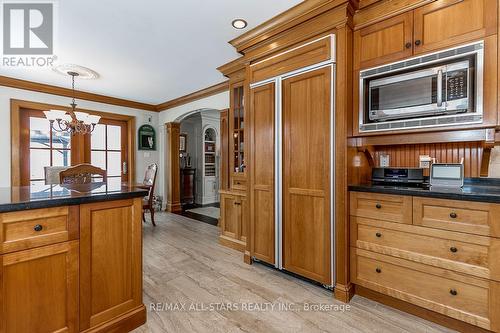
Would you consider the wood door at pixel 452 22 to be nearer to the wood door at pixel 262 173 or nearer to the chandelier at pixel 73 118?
the wood door at pixel 262 173

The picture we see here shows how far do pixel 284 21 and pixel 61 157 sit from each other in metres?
4.79

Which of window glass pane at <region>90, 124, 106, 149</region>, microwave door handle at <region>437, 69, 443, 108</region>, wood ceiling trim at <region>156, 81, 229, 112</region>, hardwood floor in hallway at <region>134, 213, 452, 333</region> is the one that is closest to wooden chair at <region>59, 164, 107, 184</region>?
hardwood floor in hallway at <region>134, 213, 452, 333</region>

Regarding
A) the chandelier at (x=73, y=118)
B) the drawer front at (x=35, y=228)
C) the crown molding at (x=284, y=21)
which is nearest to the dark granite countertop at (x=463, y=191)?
the crown molding at (x=284, y=21)

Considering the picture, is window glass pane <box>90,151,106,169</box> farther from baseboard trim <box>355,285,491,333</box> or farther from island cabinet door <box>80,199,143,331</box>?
baseboard trim <box>355,285,491,333</box>

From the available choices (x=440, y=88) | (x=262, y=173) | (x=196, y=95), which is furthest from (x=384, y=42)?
(x=196, y=95)

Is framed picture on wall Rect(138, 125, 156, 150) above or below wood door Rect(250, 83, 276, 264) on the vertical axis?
above

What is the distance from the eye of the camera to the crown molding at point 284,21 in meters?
2.05

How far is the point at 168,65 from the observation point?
140 inches

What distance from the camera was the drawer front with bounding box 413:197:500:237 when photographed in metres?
1.49

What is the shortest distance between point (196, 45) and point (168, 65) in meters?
0.80

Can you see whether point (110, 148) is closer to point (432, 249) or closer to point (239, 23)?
point (239, 23)

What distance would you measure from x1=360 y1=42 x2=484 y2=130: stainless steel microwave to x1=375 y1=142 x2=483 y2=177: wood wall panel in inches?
16.8

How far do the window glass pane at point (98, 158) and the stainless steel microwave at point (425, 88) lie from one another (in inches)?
206

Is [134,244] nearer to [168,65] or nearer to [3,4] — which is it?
[3,4]
